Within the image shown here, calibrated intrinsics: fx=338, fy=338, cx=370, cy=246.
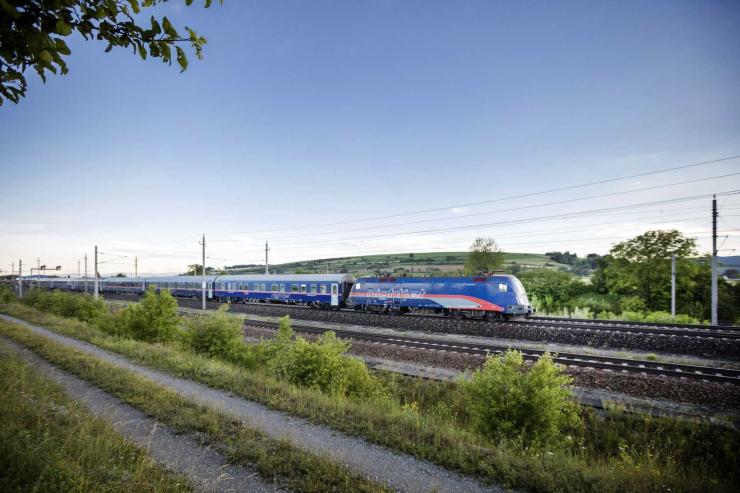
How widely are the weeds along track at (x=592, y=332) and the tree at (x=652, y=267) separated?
1109cm

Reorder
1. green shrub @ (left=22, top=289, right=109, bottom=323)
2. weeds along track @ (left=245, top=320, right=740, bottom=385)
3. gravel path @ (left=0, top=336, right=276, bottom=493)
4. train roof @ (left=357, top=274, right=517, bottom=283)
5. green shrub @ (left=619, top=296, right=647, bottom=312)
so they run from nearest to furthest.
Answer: gravel path @ (left=0, top=336, right=276, bottom=493) < weeds along track @ (left=245, top=320, right=740, bottom=385) < train roof @ (left=357, top=274, right=517, bottom=283) < green shrub @ (left=22, top=289, right=109, bottom=323) < green shrub @ (left=619, top=296, right=647, bottom=312)

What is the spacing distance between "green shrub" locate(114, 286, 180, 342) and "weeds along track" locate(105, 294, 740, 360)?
465 inches

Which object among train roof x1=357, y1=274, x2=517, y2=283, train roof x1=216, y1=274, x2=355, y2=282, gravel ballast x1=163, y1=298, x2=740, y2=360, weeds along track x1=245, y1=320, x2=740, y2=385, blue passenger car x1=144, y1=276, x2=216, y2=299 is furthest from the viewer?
blue passenger car x1=144, y1=276, x2=216, y2=299

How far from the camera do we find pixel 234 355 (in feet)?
46.7

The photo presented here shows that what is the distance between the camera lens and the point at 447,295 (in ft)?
83.0

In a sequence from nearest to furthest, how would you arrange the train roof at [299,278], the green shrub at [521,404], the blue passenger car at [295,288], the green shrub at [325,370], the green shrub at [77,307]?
the green shrub at [521,404], the green shrub at [325,370], the green shrub at [77,307], the blue passenger car at [295,288], the train roof at [299,278]

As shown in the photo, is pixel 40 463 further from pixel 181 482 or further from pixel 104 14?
pixel 104 14

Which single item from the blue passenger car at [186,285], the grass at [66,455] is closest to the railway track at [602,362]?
the grass at [66,455]

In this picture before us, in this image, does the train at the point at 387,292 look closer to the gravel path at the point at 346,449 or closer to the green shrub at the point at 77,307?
the green shrub at the point at 77,307

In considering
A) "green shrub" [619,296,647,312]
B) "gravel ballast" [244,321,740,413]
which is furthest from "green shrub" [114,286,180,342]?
"green shrub" [619,296,647,312]

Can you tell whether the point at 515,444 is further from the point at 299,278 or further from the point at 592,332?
the point at 299,278

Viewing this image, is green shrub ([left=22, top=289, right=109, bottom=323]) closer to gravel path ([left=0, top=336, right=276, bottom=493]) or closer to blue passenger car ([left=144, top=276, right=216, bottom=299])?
blue passenger car ([left=144, top=276, right=216, bottom=299])

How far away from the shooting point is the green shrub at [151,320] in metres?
17.9

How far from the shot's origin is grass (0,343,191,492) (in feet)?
12.9
